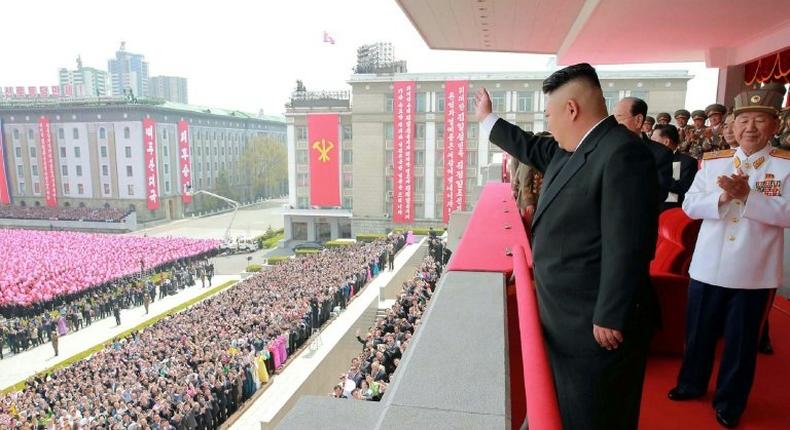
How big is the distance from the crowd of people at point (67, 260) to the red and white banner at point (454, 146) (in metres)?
16.6

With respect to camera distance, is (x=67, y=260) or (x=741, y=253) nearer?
(x=741, y=253)

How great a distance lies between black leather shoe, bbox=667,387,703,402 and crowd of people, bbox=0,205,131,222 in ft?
161

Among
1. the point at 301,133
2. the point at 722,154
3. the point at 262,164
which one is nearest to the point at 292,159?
the point at 301,133

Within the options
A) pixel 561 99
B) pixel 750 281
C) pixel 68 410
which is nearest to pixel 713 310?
pixel 750 281

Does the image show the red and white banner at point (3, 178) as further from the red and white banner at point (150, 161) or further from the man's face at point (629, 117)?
the man's face at point (629, 117)

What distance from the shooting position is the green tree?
61.6 meters

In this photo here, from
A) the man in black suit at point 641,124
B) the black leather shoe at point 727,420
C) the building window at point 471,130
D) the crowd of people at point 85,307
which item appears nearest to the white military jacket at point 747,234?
the black leather shoe at point 727,420

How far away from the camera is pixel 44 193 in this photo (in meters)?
48.8

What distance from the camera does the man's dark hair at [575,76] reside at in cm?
158

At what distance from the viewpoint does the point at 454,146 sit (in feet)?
109

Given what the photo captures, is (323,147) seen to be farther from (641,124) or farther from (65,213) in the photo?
(641,124)

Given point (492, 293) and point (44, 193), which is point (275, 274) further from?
point (44, 193)

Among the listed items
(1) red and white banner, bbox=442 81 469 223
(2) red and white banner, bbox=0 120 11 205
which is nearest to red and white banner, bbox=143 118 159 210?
(2) red and white banner, bbox=0 120 11 205

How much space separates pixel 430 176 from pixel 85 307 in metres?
22.5
